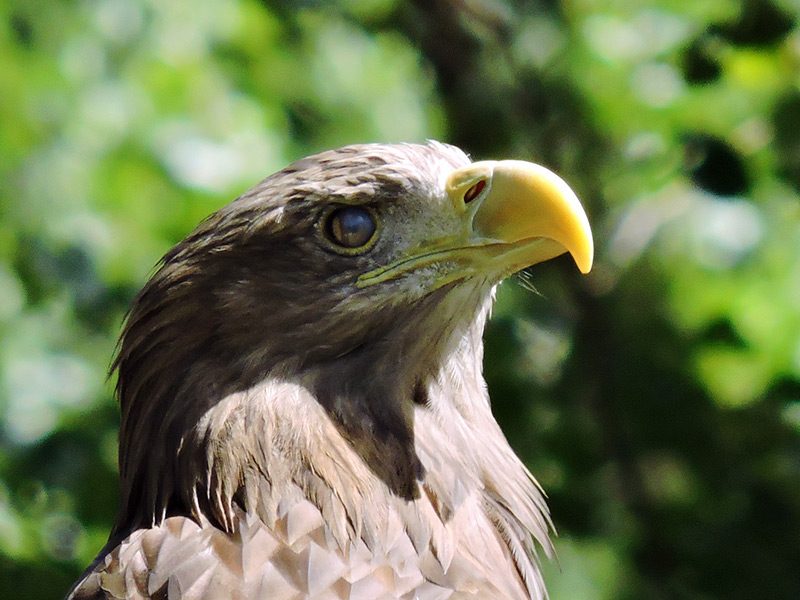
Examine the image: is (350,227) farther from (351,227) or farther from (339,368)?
(339,368)

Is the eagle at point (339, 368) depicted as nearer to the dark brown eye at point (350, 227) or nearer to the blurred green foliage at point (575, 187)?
the dark brown eye at point (350, 227)

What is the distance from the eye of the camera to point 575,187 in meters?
5.15

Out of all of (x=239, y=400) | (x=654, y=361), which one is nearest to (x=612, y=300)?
(x=654, y=361)

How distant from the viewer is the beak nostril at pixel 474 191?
9.59 feet

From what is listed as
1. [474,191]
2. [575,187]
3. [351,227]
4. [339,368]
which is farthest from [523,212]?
[575,187]

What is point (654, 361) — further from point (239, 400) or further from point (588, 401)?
point (239, 400)

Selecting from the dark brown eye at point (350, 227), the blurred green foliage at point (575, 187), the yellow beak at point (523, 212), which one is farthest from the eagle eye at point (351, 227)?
the blurred green foliage at point (575, 187)

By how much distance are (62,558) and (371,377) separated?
4.88 feet

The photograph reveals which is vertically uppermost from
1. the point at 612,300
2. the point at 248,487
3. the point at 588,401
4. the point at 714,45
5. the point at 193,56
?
the point at 193,56

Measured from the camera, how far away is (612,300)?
4992 mm

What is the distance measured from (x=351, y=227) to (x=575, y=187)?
2308 mm

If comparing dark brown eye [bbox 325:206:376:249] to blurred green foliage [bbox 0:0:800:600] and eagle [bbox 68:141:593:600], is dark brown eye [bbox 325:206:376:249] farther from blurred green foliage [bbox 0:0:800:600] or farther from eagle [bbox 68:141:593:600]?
blurred green foliage [bbox 0:0:800:600]

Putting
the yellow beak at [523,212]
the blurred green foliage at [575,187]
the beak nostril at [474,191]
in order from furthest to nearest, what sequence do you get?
the blurred green foliage at [575,187]
the beak nostril at [474,191]
the yellow beak at [523,212]

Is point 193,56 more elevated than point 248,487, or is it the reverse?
point 193,56
